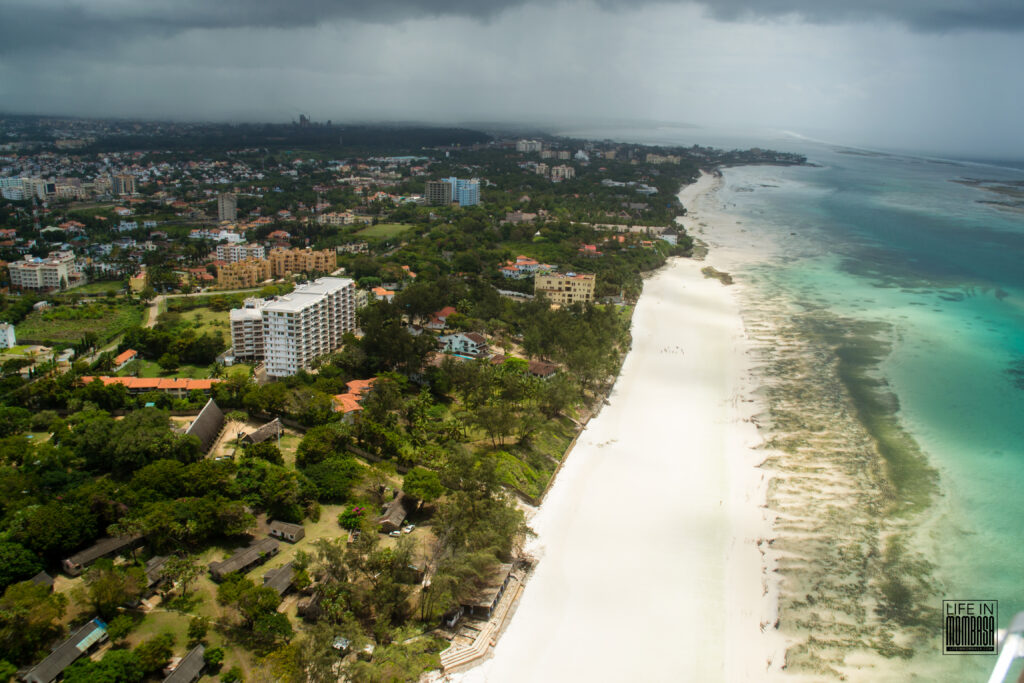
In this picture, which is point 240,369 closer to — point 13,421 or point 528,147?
point 13,421

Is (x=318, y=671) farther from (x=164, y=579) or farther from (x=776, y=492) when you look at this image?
(x=776, y=492)

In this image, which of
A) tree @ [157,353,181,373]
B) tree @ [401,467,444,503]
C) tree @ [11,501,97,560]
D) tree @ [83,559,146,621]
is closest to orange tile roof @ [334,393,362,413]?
tree @ [401,467,444,503]

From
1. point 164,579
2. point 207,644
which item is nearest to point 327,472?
point 164,579

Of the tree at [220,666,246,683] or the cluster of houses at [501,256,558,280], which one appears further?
the cluster of houses at [501,256,558,280]

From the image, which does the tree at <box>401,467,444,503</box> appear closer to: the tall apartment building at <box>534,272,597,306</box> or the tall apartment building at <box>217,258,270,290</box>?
the tall apartment building at <box>534,272,597,306</box>

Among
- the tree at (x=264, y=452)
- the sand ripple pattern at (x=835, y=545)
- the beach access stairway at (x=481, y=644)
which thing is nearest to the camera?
the beach access stairway at (x=481, y=644)

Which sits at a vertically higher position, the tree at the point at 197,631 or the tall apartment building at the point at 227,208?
the tall apartment building at the point at 227,208

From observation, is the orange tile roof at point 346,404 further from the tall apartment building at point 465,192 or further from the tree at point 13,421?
the tall apartment building at point 465,192

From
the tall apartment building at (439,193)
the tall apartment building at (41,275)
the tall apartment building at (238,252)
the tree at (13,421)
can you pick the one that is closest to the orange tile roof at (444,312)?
the tree at (13,421)
